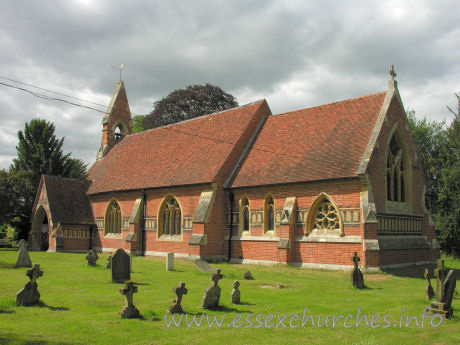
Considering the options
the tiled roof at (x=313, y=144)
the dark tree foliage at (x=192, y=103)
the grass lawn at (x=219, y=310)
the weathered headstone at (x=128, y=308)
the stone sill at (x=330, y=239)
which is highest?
the dark tree foliage at (x=192, y=103)

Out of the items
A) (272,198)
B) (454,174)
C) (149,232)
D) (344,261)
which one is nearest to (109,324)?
(344,261)

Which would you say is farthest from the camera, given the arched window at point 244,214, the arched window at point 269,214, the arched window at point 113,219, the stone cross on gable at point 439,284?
the arched window at point 113,219

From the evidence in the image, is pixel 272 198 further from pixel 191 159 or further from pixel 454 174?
pixel 454 174

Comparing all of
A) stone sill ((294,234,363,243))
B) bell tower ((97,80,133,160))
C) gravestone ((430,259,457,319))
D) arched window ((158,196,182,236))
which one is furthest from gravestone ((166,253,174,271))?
bell tower ((97,80,133,160))

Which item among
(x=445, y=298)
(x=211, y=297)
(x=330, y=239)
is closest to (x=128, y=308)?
(x=211, y=297)

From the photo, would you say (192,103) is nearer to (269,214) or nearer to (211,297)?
(269,214)

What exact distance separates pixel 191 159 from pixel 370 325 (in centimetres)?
1924

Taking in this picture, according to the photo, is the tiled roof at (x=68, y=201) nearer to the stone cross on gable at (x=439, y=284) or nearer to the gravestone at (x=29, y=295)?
the gravestone at (x=29, y=295)

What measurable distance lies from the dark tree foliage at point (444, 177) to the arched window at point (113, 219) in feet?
77.9

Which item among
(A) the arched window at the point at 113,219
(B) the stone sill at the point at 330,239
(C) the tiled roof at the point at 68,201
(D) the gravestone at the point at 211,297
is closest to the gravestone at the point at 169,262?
(B) the stone sill at the point at 330,239

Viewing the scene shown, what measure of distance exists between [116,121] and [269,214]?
2283 cm

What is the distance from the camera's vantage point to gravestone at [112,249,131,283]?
49.6 feet

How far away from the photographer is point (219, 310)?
10.8m

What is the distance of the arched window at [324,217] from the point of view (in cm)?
2021
